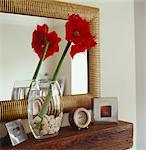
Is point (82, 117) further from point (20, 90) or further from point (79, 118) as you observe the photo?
point (20, 90)

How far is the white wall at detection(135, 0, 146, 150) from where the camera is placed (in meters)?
2.21

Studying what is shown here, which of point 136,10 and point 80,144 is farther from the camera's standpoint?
point 136,10

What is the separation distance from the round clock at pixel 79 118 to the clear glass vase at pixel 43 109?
0.46 ft

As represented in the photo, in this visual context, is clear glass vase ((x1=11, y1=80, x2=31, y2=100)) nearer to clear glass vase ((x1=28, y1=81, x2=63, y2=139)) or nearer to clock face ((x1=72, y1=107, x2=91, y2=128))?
clear glass vase ((x1=28, y1=81, x2=63, y2=139))

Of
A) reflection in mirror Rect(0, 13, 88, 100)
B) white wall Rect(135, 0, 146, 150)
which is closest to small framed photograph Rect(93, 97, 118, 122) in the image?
reflection in mirror Rect(0, 13, 88, 100)

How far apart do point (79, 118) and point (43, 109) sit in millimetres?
288

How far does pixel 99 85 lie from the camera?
1816 millimetres

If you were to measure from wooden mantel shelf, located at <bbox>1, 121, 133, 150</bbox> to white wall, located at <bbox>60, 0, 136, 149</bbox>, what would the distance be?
1.29 ft

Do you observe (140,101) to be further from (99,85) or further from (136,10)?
(136,10)

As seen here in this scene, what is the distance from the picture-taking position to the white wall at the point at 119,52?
1.93 metres

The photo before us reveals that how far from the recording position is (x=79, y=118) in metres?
1.54

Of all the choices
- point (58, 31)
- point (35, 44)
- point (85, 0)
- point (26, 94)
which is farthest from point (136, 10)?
point (26, 94)

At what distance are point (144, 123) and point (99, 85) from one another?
0.73 meters

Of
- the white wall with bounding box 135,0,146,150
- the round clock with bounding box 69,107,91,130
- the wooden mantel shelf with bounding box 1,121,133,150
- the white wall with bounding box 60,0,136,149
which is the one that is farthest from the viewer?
the white wall with bounding box 135,0,146,150
